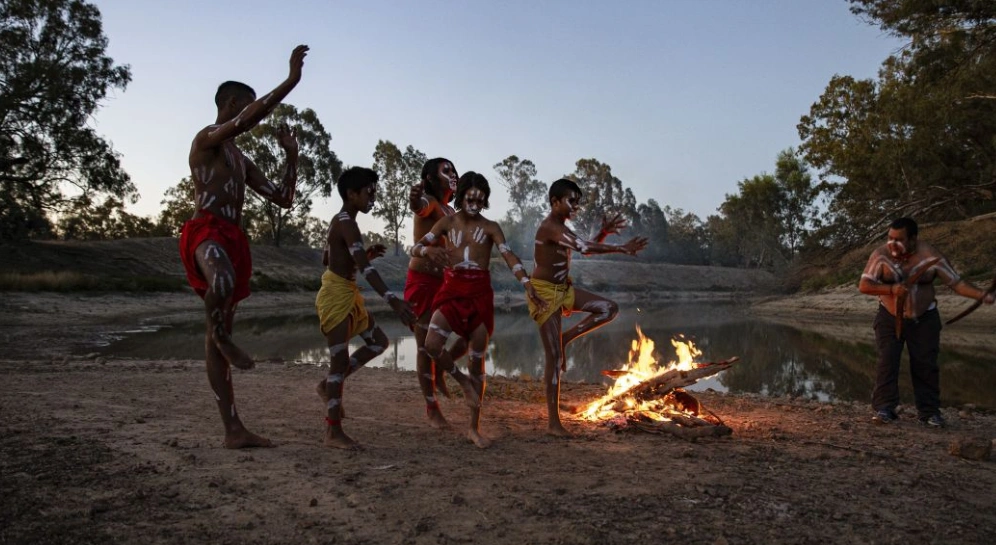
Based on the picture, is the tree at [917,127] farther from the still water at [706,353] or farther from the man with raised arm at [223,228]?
the man with raised arm at [223,228]

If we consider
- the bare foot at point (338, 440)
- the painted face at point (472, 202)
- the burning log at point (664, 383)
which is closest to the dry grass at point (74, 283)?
the bare foot at point (338, 440)

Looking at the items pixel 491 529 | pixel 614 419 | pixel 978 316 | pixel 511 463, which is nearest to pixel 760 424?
pixel 614 419

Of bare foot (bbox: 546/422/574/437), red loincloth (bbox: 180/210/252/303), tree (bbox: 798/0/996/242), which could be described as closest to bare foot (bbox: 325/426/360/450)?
red loincloth (bbox: 180/210/252/303)

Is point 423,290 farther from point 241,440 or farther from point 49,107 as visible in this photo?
point 49,107

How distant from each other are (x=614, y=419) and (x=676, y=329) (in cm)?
1454

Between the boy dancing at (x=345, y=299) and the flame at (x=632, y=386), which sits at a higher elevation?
the boy dancing at (x=345, y=299)

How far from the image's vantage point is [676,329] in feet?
65.1

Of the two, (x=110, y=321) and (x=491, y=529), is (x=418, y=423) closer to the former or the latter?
(x=491, y=529)

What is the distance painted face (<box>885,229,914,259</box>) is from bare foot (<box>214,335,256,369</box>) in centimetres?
615

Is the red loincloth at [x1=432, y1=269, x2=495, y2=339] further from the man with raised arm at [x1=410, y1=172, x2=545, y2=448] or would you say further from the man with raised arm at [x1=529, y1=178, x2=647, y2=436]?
the man with raised arm at [x1=529, y1=178, x2=647, y2=436]

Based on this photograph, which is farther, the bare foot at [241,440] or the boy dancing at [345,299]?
the boy dancing at [345,299]

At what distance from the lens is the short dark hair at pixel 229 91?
4.73m

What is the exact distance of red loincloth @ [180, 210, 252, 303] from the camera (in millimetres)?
4473

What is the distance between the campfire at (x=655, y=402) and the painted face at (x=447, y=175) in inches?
100.0
